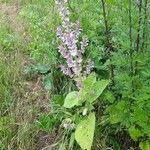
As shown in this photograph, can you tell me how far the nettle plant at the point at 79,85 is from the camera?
266 cm

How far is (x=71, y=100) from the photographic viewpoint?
2.85 meters

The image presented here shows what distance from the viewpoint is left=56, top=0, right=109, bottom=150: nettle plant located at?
2662 millimetres

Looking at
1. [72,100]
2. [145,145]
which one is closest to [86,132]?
[72,100]

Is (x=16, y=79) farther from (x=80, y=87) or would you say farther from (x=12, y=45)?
(x=80, y=87)

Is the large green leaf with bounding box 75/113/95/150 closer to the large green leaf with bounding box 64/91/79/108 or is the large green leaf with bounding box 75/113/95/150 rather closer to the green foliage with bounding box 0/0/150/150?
the green foliage with bounding box 0/0/150/150

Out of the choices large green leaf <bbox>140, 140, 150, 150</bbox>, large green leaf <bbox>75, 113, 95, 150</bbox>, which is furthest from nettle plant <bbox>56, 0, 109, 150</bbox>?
large green leaf <bbox>140, 140, 150, 150</bbox>

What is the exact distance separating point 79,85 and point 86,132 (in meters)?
0.30

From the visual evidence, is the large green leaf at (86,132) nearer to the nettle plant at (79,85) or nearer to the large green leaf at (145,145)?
the nettle plant at (79,85)

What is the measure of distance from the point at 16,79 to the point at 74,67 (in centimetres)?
99

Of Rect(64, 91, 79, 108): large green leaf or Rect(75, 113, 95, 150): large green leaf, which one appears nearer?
Rect(75, 113, 95, 150): large green leaf

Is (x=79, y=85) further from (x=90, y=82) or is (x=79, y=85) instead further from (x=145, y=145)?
(x=145, y=145)

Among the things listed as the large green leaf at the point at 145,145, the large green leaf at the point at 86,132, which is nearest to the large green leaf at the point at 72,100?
the large green leaf at the point at 86,132

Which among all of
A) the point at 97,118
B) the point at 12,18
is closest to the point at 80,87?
the point at 97,118

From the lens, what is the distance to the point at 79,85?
278cm
